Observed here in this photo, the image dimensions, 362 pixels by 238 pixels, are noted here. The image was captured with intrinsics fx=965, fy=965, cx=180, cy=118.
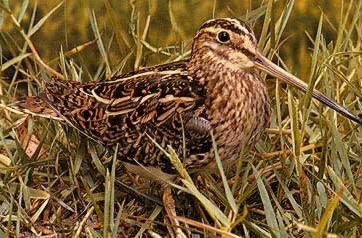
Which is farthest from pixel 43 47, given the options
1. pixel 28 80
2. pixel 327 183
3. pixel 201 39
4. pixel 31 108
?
pixel 327 183

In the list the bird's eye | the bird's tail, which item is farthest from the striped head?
the bird's tail

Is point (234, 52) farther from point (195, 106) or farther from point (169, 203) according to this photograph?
point (169, 203)

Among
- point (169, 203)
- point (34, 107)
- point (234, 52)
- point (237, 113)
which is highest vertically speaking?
point (234, 52)

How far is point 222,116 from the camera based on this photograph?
3135 mm

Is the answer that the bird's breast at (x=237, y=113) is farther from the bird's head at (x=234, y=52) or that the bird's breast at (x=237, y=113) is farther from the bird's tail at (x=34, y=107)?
the bird's tail at (x=34, y=107)

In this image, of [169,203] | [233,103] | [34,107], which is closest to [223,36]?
[233,103]

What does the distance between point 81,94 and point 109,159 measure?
270mm

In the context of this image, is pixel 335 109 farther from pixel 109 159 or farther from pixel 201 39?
pixel 109 159

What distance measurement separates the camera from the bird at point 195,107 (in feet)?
10.2

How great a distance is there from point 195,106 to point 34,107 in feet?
2.14

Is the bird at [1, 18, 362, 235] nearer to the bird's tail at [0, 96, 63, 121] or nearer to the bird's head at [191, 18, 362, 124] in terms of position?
the bird's head at [191, 18, 362, 124]

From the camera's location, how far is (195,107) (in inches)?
123

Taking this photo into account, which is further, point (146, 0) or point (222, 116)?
point (146, 0)

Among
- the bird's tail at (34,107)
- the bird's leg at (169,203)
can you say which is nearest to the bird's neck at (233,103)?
the bird's leg at (169,203)
